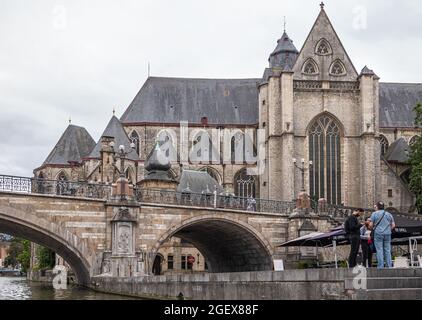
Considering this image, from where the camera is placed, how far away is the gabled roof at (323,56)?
53.4 metres

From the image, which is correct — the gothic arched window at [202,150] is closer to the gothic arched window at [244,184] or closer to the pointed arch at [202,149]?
the pointed arch at [202,149]

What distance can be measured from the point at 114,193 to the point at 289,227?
10.6m

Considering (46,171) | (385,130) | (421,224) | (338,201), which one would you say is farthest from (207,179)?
(421,224)

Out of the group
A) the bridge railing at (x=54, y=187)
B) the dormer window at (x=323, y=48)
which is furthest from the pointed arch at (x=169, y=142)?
the bridge railing at (x=54, y=187)

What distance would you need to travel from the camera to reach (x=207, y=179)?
4938cm

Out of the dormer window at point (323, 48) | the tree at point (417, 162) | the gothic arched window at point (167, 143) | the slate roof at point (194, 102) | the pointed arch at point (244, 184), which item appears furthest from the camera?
the slate roof at point (194, 102)

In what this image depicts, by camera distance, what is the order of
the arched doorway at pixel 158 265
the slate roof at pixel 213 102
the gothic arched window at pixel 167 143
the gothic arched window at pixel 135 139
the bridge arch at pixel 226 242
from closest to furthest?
the bridge arch at pixel 226 242 < the arched doorway at pixel 158 265 < the gothic arched window at pixel 135 139 < the gothic arched window at pixel 167 143 < the slate roof at pixel 213 102

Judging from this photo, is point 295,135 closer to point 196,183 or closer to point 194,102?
point 196,183

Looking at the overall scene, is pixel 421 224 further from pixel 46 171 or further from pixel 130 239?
pixel 46 171

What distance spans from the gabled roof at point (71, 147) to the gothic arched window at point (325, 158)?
66.1 ft

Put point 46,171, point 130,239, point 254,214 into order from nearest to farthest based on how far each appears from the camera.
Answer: point 130,239
point 254,214
point 46,171

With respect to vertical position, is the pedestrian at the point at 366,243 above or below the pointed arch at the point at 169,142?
below

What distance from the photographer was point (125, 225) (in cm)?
3077

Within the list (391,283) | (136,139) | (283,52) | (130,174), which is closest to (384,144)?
(283,52)
